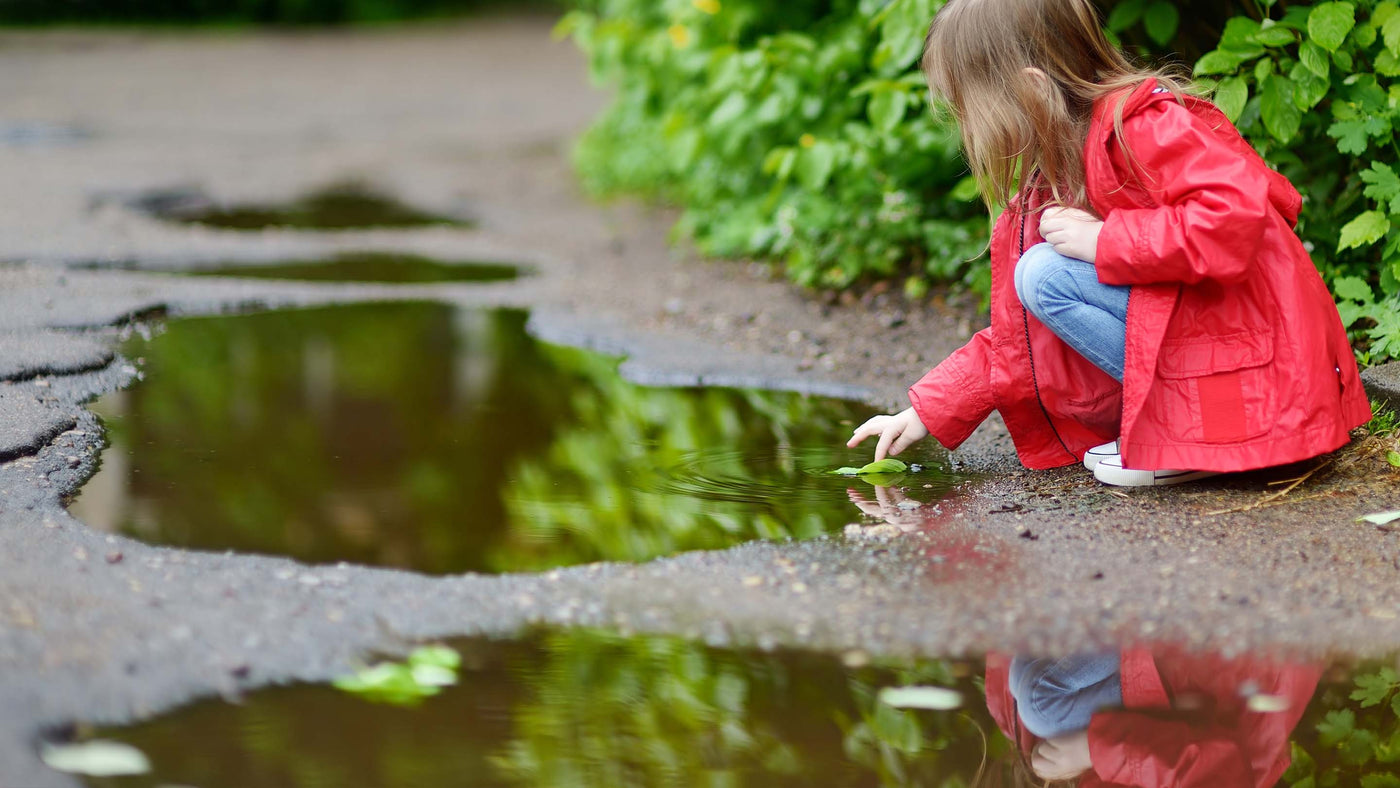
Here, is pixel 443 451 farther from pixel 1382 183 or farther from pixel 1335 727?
pixel 1382 183

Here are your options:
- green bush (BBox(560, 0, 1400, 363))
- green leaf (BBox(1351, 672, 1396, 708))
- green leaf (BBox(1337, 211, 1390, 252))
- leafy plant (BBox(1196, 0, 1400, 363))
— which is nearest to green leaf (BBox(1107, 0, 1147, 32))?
green bush (BBox(560, 0, 1400, 363))

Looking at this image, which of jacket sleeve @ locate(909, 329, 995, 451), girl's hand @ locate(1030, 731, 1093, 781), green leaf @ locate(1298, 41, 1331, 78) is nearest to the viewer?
Result: girl's hand @ locate(1030, 731, 1093, 781)

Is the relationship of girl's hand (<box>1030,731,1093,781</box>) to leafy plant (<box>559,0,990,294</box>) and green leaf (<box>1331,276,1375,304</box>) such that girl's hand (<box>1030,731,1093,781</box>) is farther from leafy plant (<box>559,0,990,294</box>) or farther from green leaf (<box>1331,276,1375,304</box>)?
leafy plant (<box>559,0,990,294</box>)

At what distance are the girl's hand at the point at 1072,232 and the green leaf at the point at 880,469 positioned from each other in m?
0.66

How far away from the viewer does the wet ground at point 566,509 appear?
210 centimetres

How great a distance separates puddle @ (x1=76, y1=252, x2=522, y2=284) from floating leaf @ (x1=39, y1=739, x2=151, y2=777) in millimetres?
3667

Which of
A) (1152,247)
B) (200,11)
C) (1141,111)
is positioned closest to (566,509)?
(1152,247)

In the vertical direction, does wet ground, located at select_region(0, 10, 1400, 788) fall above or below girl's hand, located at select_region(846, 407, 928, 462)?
below

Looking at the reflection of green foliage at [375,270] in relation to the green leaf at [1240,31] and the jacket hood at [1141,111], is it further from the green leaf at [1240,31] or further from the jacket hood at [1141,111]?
the jacket hood at [1141,111]

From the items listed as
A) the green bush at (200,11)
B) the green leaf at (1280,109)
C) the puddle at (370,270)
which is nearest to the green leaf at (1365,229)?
the green leaf at (1280,109)

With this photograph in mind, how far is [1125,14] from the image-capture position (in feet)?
12.4

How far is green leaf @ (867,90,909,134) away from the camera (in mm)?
4262

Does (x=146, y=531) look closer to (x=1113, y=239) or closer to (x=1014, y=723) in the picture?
(x=1014, y=723)

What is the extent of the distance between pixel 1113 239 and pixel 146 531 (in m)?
1.98
